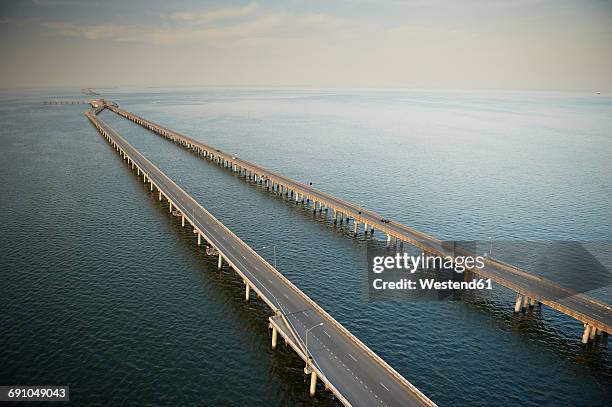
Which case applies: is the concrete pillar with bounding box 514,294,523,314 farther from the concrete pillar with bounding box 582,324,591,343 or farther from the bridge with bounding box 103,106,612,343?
the concrete pillar with bounding box 582,324,591,343

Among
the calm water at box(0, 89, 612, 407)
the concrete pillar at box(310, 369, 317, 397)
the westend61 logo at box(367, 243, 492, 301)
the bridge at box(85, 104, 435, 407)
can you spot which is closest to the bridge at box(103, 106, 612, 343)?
the westend61 logo at box(367, 243, 492, 301)

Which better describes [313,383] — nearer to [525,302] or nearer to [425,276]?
[425,276]

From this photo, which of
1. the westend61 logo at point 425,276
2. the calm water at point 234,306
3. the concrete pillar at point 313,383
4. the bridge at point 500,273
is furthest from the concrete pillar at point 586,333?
the concrete pillar at point 313,383

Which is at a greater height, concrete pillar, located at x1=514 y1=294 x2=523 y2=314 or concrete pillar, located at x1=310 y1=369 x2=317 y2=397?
concrete pillar, located at x1=514 y1=294 x2=523 y2=314

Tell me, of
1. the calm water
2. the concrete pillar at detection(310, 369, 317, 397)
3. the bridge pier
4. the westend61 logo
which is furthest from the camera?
the westend61 logo

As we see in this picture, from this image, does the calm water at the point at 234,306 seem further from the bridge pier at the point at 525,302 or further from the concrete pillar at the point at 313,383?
the bridge pier at the point at 525,302

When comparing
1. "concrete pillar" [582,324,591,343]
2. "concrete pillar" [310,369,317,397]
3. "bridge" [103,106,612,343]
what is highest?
"bridge" [103,106,612,343]

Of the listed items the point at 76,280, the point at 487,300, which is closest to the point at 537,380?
the point at 487,300

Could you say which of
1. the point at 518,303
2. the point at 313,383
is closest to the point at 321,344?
the point at 313,383

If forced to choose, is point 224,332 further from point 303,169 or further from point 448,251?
point 303,169
